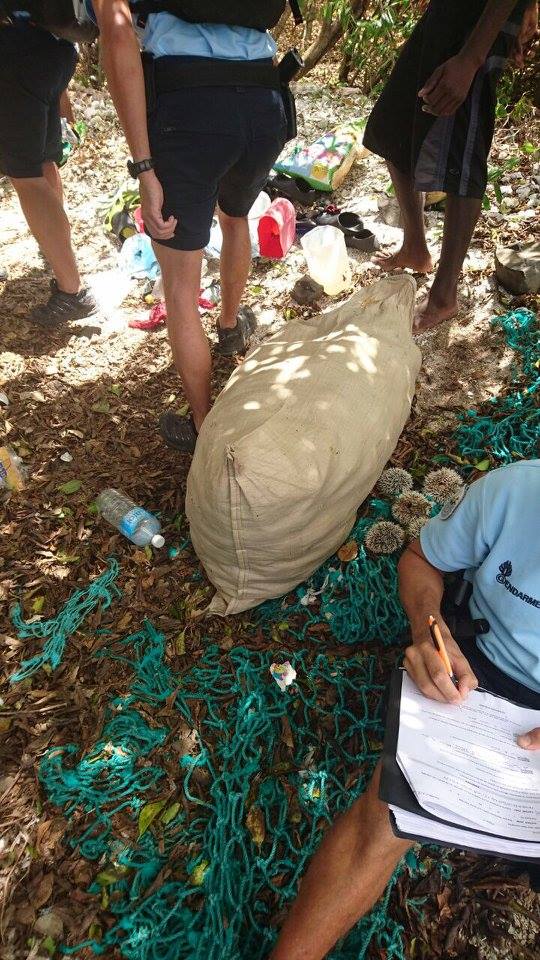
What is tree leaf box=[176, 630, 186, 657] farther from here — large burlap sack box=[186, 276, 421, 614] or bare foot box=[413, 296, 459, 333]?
bare foot box=[413, 296, 459, 333]

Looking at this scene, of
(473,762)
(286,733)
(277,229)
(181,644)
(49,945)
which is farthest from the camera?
(277,229)

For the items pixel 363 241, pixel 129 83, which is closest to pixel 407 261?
pixel 363 241

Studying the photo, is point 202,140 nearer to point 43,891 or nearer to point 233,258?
point 233,258

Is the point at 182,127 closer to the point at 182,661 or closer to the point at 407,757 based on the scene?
the point at 182,661

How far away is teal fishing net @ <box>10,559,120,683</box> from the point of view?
2.34 metres

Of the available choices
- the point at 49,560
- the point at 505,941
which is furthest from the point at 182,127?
the point at 505,941

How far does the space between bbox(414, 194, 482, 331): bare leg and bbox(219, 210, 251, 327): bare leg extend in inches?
43.0

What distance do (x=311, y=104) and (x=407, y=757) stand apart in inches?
227

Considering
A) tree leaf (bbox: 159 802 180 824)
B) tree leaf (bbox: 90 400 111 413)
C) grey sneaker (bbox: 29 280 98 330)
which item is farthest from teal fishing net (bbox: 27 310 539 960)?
grey sneaker (bbox: 29 280 98 330)

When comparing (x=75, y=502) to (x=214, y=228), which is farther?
(x=214, y=228)

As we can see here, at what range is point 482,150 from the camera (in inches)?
108

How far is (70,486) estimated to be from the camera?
9.52ft

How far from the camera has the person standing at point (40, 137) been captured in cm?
256

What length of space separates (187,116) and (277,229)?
185 cm
